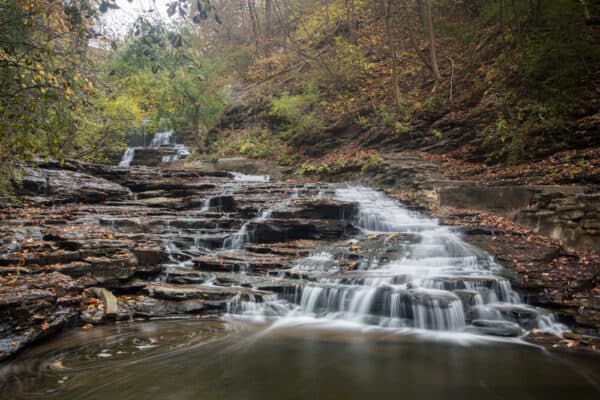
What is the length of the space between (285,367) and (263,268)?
13.2ft

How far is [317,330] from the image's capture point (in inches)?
275

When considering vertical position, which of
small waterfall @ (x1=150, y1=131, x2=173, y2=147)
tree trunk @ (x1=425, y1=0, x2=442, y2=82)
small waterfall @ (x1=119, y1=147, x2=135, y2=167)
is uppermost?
tree trunk @ (x1=425, y1=0, x2=442, y2=82)

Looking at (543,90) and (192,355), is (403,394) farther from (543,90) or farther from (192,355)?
(543,90)

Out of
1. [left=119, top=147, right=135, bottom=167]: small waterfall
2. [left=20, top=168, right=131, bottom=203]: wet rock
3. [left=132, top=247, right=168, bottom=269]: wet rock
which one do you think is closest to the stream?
[left=132, top=247, right=168, bottom=269]: wet rock

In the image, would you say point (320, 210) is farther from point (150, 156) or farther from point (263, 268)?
point (150, 156)

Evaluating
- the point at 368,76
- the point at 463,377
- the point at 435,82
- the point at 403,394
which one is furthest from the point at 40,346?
the point at 368,76

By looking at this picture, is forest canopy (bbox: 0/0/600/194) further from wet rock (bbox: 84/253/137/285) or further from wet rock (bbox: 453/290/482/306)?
wet rock (bbox: 453/290/482/306)

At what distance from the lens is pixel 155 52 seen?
489 centimetres

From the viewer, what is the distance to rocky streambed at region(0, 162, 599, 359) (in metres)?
6.64

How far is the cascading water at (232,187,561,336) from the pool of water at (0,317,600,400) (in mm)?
466

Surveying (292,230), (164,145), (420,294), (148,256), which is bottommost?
(420,294)

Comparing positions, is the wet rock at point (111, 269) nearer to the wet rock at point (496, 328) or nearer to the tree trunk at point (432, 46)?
the wet rock at point (496, 328)

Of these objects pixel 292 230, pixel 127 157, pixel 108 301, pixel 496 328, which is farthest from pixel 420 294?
pixel 127 157

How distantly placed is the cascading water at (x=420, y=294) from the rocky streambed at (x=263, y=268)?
0.07 feet
